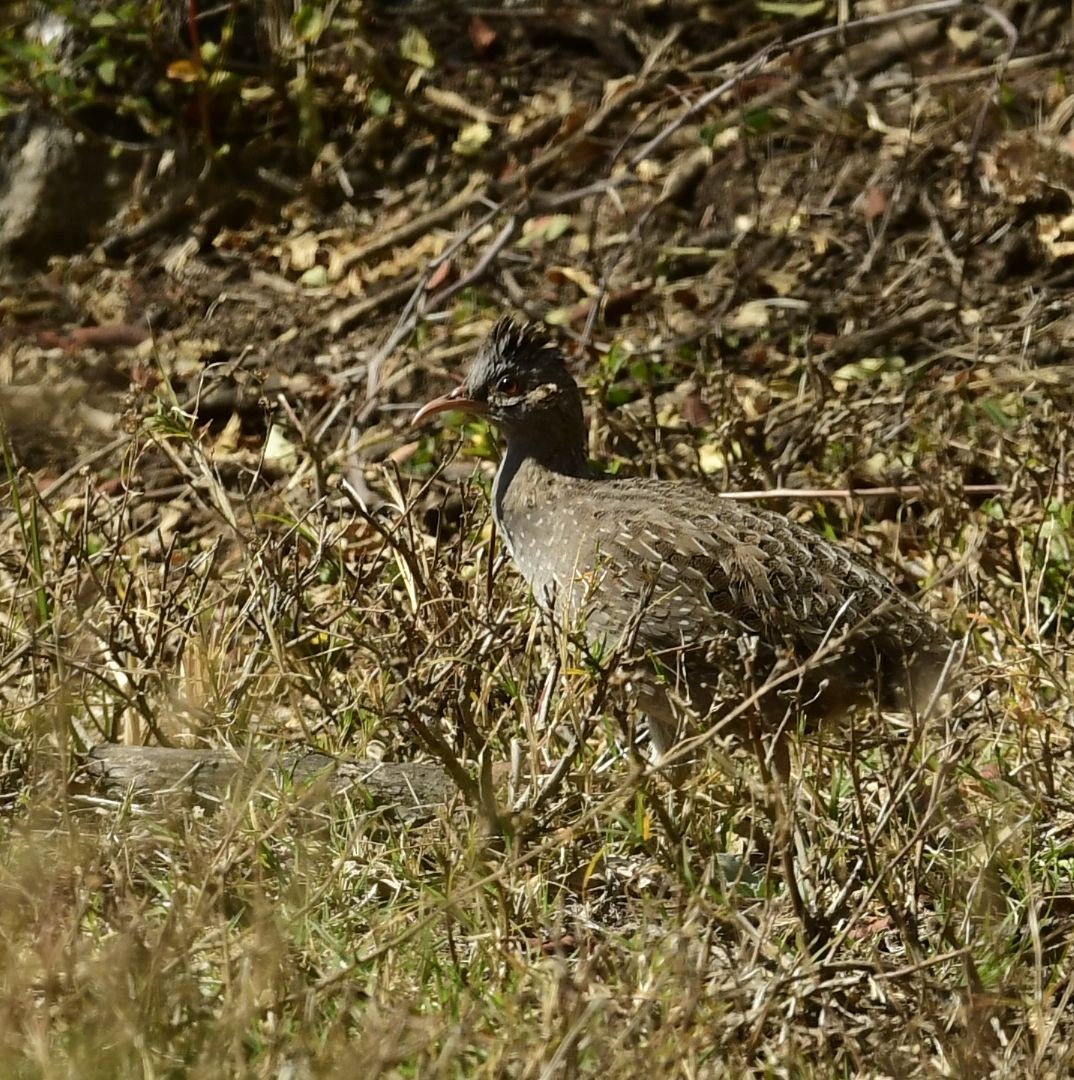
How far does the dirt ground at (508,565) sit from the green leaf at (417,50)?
0.04 metres

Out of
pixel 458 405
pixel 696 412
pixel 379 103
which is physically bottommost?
pixel 696 412

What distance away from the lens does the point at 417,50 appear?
9266mm

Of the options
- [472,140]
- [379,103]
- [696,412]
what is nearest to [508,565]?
[696,412]

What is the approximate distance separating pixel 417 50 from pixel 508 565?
14.0 ft

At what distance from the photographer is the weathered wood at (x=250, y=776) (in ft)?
15.3

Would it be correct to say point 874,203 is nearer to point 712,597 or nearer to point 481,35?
point 481,35

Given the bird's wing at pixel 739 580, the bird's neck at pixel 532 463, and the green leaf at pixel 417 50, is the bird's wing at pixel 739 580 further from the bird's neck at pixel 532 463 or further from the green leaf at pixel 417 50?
the green leaf at pixel 417 50

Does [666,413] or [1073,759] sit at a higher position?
[1073,759]

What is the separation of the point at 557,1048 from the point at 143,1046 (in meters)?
0.85

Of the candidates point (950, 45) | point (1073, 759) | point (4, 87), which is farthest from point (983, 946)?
point (4, 87)

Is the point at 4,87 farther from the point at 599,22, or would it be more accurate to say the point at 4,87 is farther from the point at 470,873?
the point at 470,873

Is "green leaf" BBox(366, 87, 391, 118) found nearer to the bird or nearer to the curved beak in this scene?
the curved beak

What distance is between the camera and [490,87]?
366 inches

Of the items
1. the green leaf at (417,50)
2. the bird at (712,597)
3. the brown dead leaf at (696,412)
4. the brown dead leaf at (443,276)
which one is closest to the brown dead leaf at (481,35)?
the green leaf at (417,50)
